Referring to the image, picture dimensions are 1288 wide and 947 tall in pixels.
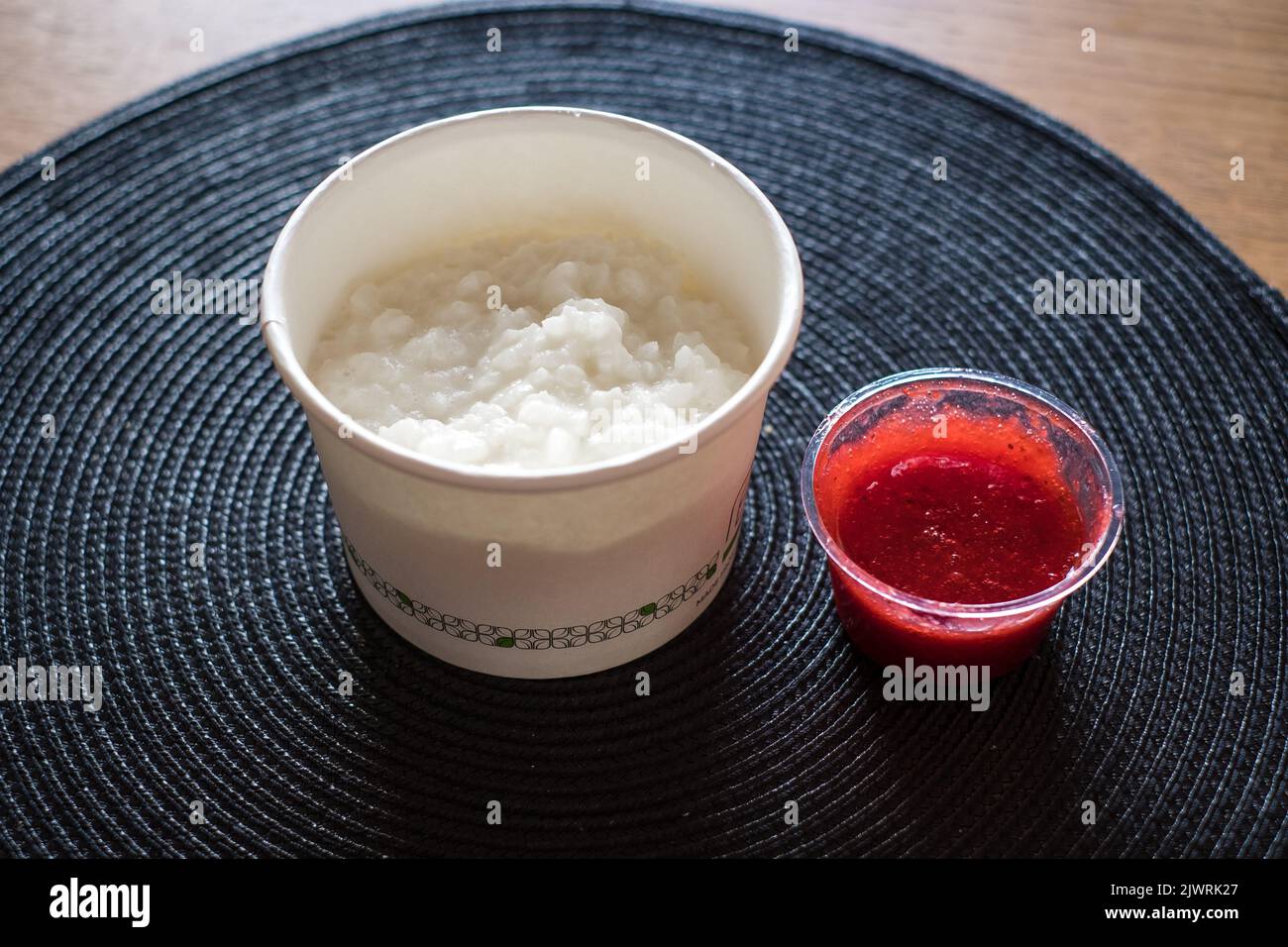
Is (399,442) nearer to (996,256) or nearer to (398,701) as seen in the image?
(398,701)

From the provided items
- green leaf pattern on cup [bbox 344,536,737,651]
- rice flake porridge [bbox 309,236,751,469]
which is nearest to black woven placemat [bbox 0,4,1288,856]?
green leaf pattern on cup [bbox 344,536,737,651]

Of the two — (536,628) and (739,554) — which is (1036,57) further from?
(536,628)

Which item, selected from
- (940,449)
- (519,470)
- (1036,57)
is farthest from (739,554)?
(1036,57)

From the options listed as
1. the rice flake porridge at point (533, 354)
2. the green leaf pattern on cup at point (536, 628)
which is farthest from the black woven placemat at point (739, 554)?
the rice flake porridge at point (533, 354)

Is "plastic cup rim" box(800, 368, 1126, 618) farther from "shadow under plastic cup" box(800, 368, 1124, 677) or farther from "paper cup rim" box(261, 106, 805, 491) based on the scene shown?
"paper cup rim" box(261, 106, 805, 491)

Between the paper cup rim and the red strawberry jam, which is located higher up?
the paper cup rim

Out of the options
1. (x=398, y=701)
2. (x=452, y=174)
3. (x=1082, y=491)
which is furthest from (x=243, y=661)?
(x=1082, y=491)

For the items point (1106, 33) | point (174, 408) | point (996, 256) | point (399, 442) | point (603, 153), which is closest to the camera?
point (399, 442)
